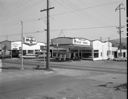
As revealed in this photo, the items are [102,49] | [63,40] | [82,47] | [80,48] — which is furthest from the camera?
[102,49]

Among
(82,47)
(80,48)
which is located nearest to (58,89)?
(82,47)

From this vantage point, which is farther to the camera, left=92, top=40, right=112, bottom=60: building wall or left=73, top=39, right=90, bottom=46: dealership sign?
left=92, top=40, right=112, bottom=60: building wall

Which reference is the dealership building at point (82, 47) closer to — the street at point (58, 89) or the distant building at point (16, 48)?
the distant building at point (16, 48)

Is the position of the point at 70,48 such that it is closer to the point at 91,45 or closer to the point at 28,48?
the point at 91,45

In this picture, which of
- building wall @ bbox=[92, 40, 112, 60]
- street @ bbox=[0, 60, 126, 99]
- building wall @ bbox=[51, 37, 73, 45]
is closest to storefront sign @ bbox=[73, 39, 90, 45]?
building wall @ bbox=[51, 37, 73, 45]

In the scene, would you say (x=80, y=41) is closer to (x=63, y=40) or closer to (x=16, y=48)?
(x=63, y=40)

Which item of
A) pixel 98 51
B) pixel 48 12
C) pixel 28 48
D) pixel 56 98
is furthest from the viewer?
pixel 28 48

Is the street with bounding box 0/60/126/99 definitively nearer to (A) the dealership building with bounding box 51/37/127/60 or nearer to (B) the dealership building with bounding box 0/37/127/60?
(B) the dealership building with bounding box 0/37/127/60

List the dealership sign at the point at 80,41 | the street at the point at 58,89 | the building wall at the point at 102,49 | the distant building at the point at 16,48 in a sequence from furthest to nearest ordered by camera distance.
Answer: the distant building at the point at 16,48, the building wall at the point at 102,49, the dealership sign at the point at 80,41, the street at the point at 58,89

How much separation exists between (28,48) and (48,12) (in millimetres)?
42811

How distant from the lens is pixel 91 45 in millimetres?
51281

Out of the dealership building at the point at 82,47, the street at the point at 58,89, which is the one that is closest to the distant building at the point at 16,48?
the dealership building at the point at 82,47

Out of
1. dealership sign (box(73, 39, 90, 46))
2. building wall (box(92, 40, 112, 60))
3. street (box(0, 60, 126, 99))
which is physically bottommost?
street (box(0, 60, 126, 99))

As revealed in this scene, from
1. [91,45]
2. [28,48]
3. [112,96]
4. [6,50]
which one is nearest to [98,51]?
[91,45]
